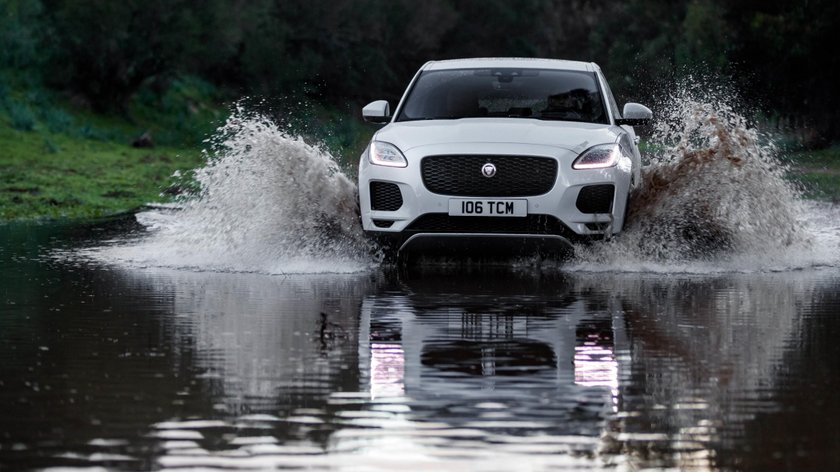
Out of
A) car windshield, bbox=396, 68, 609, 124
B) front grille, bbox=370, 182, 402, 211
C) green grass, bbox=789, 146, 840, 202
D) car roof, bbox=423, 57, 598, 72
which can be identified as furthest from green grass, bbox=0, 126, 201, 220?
green grass, bbox=789, 146, 840, 202

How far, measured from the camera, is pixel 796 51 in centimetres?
3984

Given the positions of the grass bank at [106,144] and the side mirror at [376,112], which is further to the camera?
the grass bank at [106,144]

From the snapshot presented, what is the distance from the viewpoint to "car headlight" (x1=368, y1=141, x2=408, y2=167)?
12453 millimetres

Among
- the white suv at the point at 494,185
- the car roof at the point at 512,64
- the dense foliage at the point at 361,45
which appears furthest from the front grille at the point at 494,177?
the dense foliage at the point at 361,45

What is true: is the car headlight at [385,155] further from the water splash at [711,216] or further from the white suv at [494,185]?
the water splash at [711,216]

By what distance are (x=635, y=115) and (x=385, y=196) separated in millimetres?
2226

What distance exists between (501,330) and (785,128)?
34.6 m

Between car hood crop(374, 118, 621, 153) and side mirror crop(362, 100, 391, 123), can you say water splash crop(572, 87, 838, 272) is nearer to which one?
car hood crop(374, 118, 621, 153)

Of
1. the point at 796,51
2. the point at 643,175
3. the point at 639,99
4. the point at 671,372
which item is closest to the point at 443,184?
the point at 643,175

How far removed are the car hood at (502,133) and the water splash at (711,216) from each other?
660 mm

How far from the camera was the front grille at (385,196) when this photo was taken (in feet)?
40.4

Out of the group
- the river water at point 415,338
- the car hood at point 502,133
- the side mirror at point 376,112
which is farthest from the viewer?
the side mirror at point 376,112

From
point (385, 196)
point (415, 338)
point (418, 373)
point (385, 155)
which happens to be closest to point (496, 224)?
point (385, 196)

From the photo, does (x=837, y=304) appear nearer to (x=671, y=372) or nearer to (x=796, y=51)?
(x=671, y=372)
